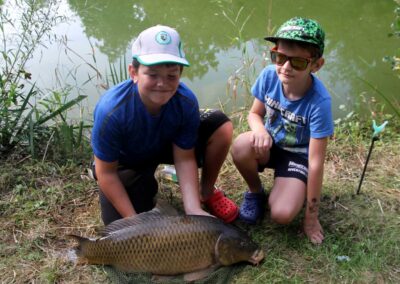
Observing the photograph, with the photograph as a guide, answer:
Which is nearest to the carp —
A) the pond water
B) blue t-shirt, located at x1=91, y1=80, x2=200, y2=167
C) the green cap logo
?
blue t-shirt, located at x1=91, y1=80, x2=200, y2=167

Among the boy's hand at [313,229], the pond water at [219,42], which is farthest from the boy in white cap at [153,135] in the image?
the pond water at [219,42]

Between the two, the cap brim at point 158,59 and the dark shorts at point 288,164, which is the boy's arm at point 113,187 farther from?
the dark shorts at point 288,164

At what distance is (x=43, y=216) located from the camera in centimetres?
242

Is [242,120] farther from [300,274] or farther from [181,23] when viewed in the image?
[181,23]

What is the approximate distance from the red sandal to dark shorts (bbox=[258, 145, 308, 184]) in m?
0.31

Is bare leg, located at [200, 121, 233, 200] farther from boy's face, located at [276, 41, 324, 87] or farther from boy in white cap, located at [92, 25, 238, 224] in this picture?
boy's face, located at [276, 41, 324, 87]

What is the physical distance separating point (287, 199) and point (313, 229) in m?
0.21

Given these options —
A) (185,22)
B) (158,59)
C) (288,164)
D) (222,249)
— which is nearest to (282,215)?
(288,164)

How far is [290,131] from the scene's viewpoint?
2.23m

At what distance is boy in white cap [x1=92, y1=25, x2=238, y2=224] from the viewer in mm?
1812

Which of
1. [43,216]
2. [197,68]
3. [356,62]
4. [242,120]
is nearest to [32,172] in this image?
[43,216]

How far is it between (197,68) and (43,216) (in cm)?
286

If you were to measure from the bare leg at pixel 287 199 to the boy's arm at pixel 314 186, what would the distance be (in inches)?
2.5

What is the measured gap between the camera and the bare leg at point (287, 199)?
215cm
